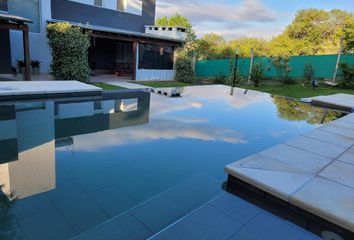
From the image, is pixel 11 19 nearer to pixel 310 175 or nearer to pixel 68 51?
pixel 68 51

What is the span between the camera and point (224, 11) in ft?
104

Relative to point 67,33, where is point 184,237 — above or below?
below

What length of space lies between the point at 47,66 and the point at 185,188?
43.8ft

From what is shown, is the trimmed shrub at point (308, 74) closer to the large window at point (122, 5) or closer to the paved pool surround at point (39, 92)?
the paved pool surround at point (39, 92)

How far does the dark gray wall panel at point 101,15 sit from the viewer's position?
15.4 meters

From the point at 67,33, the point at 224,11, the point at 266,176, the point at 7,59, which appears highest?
the point at 224,11

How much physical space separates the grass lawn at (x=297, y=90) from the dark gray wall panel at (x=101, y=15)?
968 cm

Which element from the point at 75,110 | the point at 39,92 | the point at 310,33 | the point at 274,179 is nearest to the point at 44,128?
the point at 75,110

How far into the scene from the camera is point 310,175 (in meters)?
3.11

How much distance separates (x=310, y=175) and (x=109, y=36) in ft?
39.2

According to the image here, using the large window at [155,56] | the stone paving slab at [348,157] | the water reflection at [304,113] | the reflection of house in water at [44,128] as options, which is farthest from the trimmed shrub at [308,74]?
the stone paving slab at [348,157]

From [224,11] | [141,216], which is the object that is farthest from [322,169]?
[224,11]

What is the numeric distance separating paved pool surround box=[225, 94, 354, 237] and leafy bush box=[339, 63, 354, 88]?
10816mm

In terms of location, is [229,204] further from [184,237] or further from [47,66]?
[47,66]
